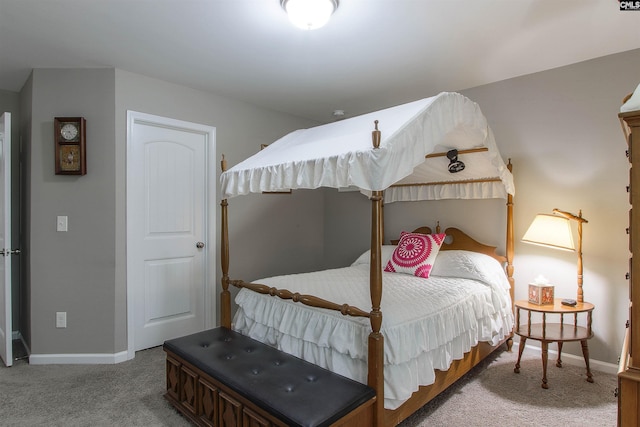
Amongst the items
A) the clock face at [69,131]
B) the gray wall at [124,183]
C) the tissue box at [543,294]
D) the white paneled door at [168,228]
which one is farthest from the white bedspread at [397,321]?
the clock face at [69,131]

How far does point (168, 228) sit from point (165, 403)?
61.5 inches

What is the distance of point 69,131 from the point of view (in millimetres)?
2951

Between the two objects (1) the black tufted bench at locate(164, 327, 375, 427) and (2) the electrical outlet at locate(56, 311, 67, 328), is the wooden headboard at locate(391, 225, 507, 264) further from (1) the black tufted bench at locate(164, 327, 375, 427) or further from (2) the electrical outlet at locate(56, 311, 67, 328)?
(2) the electrical outlet at locate(56, 311, 67, 328)

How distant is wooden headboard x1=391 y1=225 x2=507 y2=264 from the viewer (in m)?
3.30

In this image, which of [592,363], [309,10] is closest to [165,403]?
[309,10]

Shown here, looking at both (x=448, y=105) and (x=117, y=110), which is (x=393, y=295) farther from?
(x=117, y=110)

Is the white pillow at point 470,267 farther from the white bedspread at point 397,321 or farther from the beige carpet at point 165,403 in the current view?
the beige carpet at point 165,403

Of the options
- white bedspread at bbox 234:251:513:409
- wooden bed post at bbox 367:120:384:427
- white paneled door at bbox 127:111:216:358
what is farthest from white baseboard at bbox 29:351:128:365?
wooden bed post at bbox 367:120:384:427

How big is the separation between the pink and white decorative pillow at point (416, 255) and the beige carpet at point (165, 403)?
897 millimetres

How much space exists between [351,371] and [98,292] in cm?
229

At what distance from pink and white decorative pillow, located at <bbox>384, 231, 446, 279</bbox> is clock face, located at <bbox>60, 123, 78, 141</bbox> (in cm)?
289

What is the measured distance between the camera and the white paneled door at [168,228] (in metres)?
3.19

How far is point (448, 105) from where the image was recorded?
216cm

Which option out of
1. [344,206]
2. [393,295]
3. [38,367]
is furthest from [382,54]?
[38,367]
